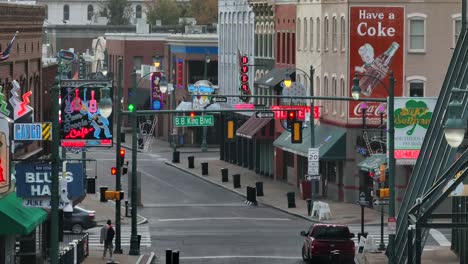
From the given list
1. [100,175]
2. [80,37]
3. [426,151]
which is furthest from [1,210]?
[80,37]

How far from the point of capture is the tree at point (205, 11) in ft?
600

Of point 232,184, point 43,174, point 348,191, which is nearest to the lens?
point 43,174

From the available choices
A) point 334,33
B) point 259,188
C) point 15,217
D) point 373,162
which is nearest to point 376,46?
point 334,33

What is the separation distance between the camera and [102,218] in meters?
69.6

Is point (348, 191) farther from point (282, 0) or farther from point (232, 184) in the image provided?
point (282, 0)

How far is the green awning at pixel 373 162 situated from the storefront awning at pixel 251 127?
2086 cm

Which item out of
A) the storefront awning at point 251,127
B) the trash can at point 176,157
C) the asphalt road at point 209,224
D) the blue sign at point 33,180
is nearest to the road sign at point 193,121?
the asphalt road at point 209,224

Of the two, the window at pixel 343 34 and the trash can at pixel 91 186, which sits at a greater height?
the window at pixel 343 34

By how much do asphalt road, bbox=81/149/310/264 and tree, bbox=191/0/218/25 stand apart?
8787cm

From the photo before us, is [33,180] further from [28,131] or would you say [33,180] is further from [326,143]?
[326,143]

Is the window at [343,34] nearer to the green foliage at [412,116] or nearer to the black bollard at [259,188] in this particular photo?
the black bollard at [259,188]

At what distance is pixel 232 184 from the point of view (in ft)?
286

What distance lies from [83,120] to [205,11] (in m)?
133

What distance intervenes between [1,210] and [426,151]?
42.9 ft
